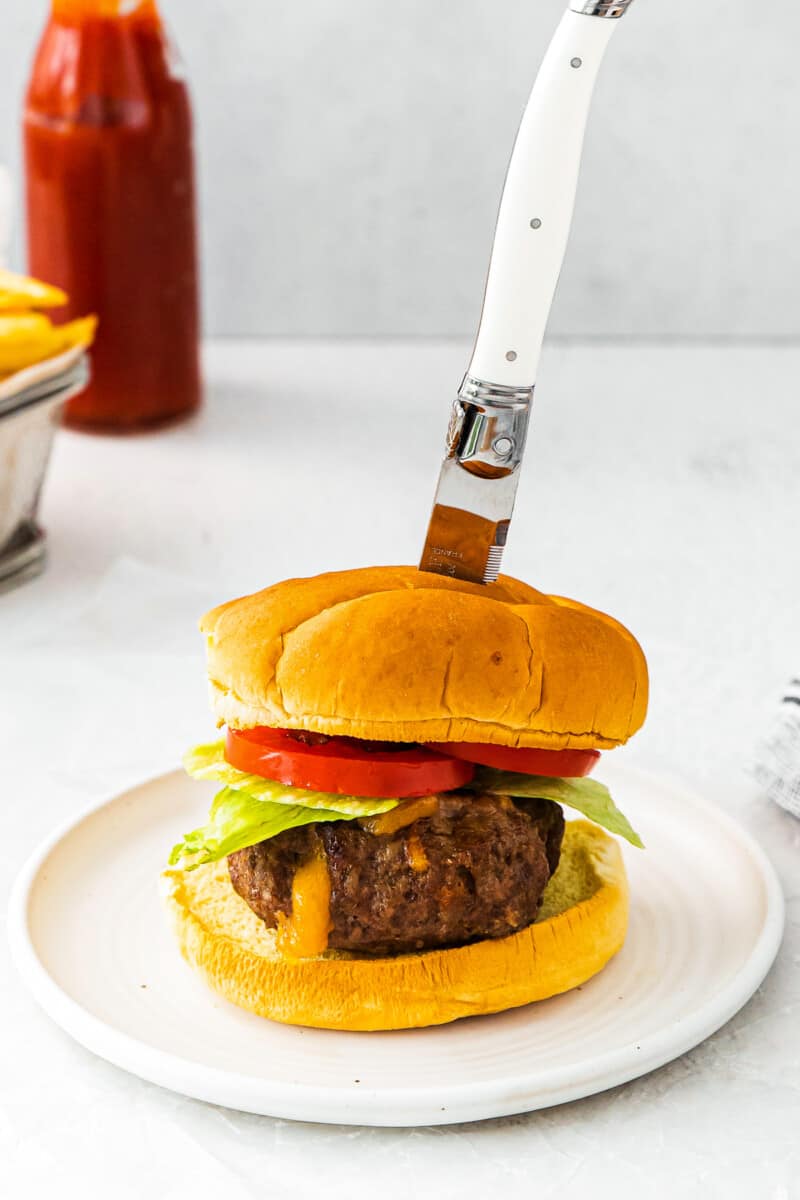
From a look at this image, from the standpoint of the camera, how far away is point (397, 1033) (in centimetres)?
122

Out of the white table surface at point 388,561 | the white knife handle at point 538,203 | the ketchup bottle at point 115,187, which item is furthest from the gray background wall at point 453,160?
the white knife handle at point 538,203

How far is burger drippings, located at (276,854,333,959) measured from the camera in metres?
1.24

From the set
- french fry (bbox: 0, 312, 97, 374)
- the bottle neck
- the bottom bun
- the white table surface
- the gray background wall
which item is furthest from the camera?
the gray background wall

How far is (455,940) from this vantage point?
1.26m

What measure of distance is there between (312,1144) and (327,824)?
259 millimetres

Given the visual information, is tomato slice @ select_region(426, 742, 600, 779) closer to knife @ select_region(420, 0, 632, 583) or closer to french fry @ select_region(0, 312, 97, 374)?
knife @ select_region(420, 0, 632, 583)

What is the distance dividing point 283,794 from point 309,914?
101 millimetres

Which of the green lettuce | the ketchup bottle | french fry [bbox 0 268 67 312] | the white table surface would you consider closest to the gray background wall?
the white table surface

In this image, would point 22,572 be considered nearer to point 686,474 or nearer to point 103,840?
point 103,840

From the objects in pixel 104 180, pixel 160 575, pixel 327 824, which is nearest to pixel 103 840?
pixel 327 824

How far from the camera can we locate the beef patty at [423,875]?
1.23 metres

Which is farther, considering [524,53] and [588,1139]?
[524,53]

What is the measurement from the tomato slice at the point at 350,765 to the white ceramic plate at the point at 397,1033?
20cm

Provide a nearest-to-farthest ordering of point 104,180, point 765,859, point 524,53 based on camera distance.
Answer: point 765,859
point 104,180
point 524,53
